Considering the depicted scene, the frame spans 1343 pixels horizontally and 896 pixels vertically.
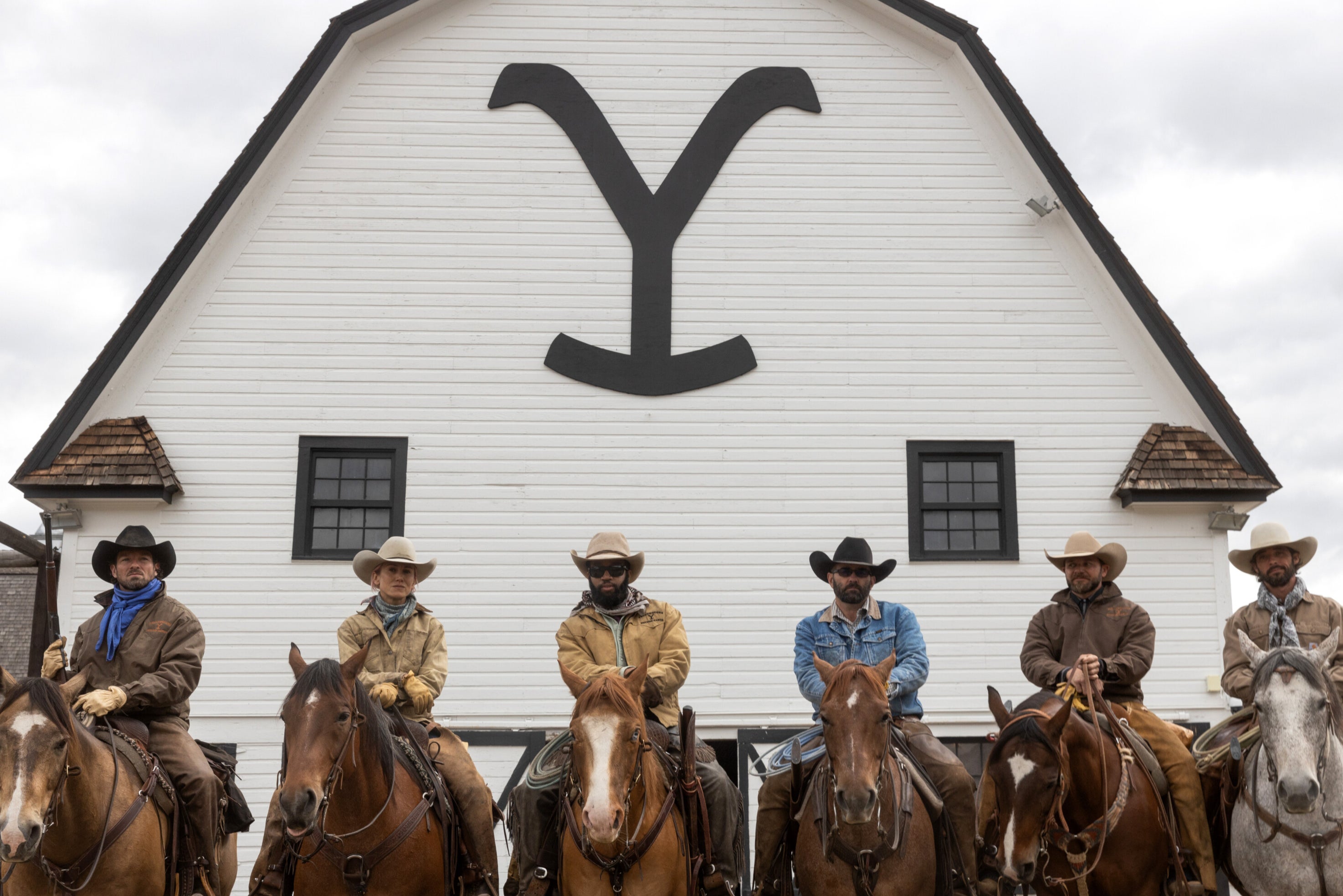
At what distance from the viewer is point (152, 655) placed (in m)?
8.89

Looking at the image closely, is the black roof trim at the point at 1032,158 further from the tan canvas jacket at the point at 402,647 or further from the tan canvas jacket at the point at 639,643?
the tan canvas jacket at the point at 639,643

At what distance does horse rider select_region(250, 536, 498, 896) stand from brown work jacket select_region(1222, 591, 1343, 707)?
482 cm

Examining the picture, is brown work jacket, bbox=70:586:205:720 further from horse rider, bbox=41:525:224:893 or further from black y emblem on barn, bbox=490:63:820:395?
black y emblem on barn, bbox=490:63:820:395

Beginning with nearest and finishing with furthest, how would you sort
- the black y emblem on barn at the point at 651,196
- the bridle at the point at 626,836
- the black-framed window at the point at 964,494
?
the bridle at the point at 626,836
the black-framed window at the point at 964,494
the black y emblem on barn at the point at 651,196

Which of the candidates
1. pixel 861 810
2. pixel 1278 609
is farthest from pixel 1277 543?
pixel 861 810

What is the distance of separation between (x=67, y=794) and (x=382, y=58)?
1007 cm

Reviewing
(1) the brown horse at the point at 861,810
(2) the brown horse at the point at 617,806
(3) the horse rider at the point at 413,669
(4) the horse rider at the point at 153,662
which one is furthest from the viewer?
(4) the horse rider at the point at 153,662

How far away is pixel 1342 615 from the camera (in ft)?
29.3

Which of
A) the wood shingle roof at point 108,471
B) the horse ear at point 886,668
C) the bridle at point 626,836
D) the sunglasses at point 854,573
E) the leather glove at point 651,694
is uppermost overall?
the wood shingle roof at point 108,471

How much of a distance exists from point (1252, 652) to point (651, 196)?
8882 millimetres

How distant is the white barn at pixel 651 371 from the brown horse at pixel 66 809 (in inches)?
220

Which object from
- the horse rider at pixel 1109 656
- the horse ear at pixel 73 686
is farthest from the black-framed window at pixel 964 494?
the horse ear at pixel 73 686

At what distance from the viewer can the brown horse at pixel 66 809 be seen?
22.9 feet

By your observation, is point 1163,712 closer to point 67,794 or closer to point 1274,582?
point 1274,582
